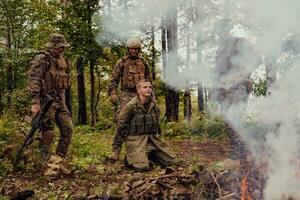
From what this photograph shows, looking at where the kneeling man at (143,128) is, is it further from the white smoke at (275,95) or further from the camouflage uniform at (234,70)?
the white smoke at (275,95)

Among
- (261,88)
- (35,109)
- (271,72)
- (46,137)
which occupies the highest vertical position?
(271,72)

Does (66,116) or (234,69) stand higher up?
(234,69)

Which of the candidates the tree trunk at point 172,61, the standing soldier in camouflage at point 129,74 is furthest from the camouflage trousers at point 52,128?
the tree trunk at point 172,61

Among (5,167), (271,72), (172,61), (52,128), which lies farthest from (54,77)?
(172,61)

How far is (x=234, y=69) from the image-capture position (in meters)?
7.34

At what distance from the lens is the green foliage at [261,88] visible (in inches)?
263

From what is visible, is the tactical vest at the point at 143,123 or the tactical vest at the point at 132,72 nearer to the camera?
the tactical vest at the point at 143,123

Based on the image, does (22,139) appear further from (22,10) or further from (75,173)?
(22,10)

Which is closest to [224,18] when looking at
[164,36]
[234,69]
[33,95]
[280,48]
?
[234,69]

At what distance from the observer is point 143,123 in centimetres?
705

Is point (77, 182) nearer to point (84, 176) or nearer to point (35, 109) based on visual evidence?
point (84, 176)

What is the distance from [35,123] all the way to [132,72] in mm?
2231

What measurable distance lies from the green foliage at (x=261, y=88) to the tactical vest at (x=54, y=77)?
2.84 metres

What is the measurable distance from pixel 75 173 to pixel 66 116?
993mm
